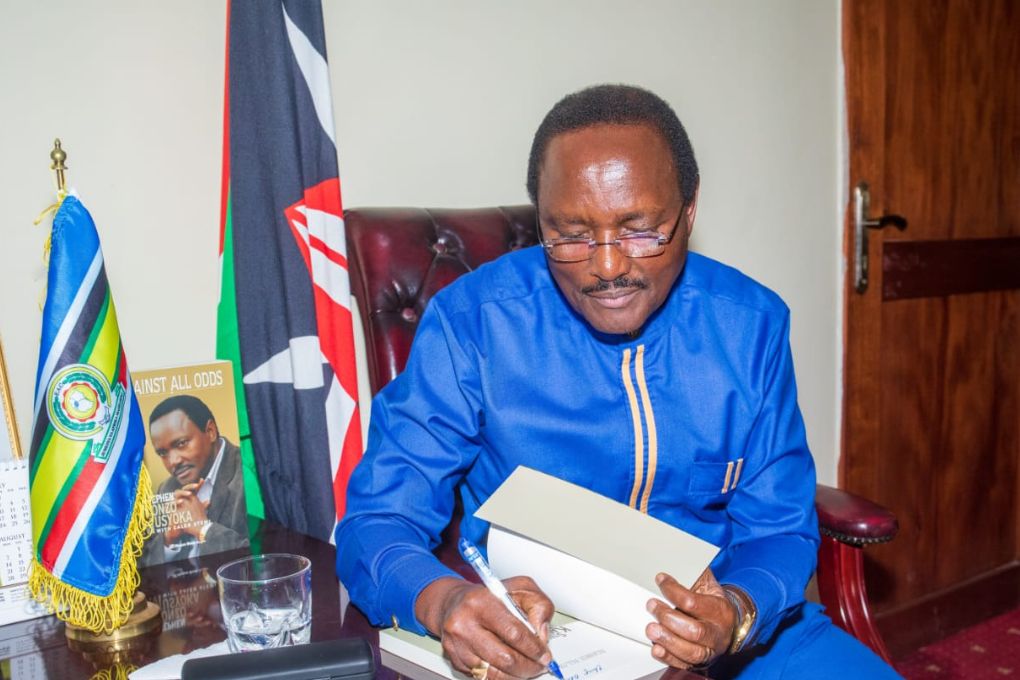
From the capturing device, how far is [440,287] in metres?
1.69

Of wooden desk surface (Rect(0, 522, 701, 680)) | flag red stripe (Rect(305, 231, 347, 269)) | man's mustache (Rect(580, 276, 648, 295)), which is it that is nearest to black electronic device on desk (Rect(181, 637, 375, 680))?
wooden desk surface (Rect(0, 522, 701, 680))

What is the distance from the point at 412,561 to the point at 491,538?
0.14m

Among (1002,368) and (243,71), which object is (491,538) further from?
(1002,368)

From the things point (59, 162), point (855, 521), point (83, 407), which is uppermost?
point (59, 162)

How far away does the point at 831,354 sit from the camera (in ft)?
9.21

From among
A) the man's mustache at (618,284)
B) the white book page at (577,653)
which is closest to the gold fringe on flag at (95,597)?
the white book page at (577,653)

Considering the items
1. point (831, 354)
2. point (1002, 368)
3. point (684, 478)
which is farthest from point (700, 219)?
point (1002, 368)

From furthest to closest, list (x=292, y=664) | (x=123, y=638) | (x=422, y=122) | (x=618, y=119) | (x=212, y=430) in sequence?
(x=422, y=122) < (x=212, y=430) < (x=618, y=119) < (x=123, y=638) < (x=292, y=664)

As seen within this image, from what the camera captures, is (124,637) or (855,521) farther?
(855,521)

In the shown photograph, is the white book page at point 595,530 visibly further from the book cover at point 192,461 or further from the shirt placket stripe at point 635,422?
the book cover at point 192,461

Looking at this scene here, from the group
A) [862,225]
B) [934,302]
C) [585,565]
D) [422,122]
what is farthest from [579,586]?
[934,302]

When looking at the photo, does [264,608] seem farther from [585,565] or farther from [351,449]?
[351,449]

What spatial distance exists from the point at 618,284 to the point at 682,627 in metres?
0.46

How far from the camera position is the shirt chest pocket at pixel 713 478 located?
54.1 inches
